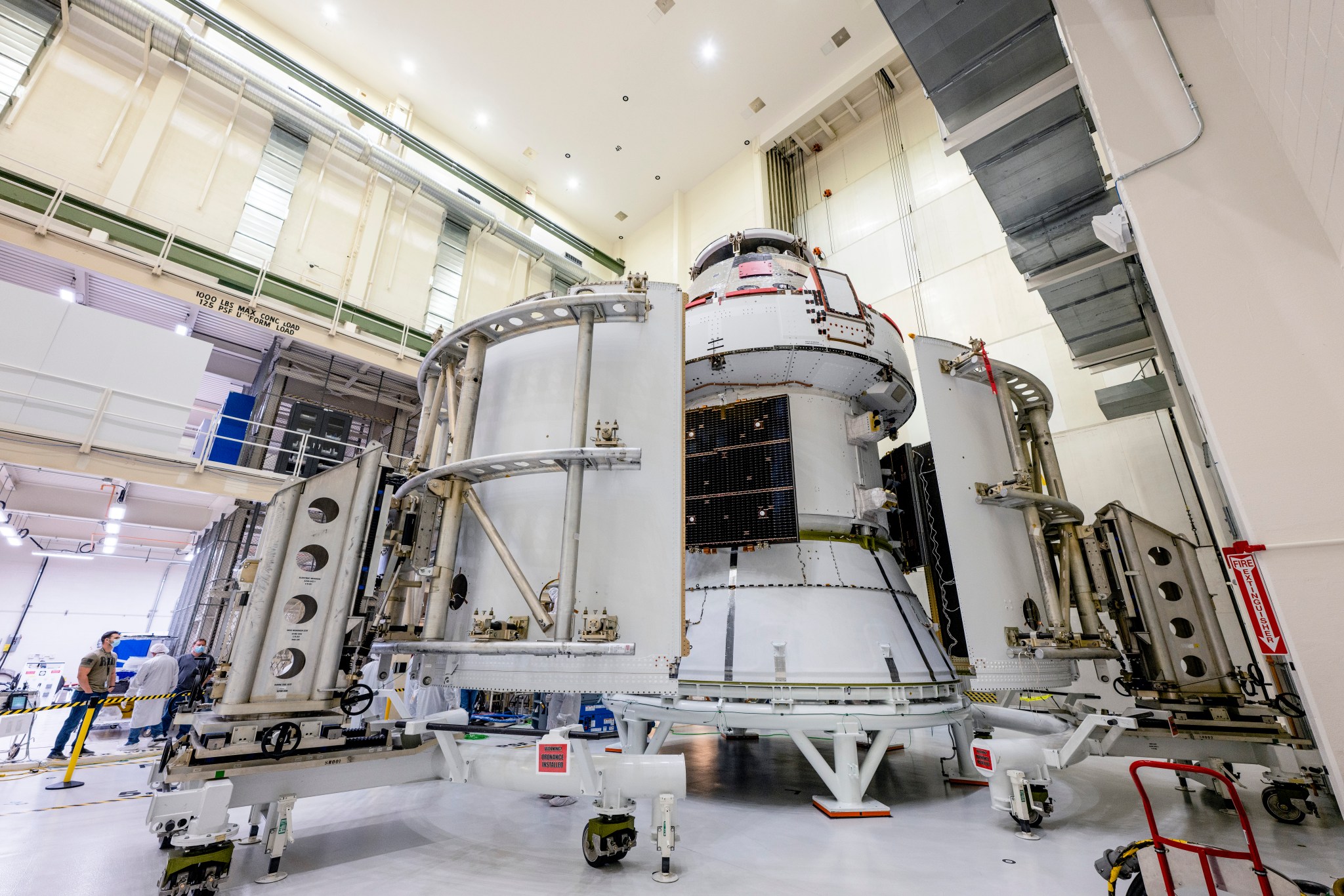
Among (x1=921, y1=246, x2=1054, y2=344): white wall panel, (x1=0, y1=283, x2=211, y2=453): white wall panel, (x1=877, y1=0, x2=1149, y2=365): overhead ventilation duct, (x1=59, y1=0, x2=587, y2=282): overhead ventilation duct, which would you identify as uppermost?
(x1=59, y1=0, x2=587, y2=282): overhead ventilation duct

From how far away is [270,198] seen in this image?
1400 cm

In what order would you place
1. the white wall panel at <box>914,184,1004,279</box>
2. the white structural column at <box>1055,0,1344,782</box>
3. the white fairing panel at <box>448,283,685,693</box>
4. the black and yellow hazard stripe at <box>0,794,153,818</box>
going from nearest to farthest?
the white structural column at <box>1055,0,1344,782</box> < the white fairing panel at <box>448,283,685,693</box> < the black and yellow hazard stripe at <box>0,794,153,818</box> < the white wall panel at <box>914,184,1004,279</box>

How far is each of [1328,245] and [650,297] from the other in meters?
4.73

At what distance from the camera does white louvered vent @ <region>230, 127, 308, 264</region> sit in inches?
526

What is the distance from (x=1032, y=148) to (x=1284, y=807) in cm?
717

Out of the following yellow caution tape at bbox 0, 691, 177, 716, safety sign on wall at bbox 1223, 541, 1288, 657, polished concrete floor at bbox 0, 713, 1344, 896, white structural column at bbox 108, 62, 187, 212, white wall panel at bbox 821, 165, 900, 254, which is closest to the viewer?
safety sign on wall at bbox 1223, 541, 1288, 657

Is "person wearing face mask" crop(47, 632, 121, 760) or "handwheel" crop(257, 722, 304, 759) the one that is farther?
"person wearing face mask" crop(47, 632, 121, 760)

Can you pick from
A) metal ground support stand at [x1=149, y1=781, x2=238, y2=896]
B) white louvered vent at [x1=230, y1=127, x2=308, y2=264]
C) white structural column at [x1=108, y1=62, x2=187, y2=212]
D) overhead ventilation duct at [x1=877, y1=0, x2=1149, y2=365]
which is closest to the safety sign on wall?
overhead ventilation duct at [x1=877, y1=0, x2=1149, y2=365]

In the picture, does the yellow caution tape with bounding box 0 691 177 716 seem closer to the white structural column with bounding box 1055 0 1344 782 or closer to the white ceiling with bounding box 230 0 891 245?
the white structural column with bounding box 1055 0 1344 782

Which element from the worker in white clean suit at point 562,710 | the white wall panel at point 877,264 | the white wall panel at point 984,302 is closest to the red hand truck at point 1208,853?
the worker in white clean suit at point 562,710

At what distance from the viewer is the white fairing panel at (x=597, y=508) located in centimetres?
436

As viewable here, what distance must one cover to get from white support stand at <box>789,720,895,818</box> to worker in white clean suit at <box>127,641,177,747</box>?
1078 cm

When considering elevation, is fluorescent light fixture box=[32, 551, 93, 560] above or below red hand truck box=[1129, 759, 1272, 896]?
above

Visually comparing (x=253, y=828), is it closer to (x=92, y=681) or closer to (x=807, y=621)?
(x=807, y=621)
